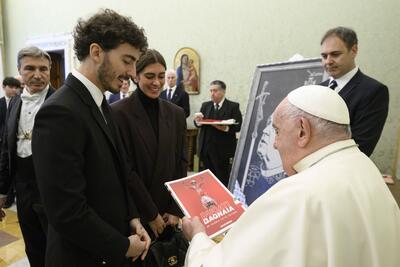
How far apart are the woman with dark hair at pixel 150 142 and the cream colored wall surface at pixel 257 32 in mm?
4387

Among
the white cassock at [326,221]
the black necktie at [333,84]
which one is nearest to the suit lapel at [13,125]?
the white cassock at [326,221]

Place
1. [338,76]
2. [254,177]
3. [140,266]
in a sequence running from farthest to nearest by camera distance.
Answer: [254,177] → [338,76] → [140,266]

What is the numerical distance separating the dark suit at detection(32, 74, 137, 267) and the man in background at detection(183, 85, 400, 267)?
1.73 ft

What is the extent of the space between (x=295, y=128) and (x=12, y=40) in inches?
486

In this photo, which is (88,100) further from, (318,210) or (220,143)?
(220,143)

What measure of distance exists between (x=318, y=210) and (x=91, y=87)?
1.13 meters

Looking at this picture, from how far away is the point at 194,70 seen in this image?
7.20 metres

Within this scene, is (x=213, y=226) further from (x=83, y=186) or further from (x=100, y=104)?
(x=100, y=104)

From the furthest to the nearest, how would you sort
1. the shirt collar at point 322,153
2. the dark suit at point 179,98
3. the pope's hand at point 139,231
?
the dark suit at point 179,98, the pope's hand at point 139,231, the shirt collar at point 322,153

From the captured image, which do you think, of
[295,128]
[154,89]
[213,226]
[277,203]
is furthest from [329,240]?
[154,89]

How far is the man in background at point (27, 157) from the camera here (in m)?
2.20

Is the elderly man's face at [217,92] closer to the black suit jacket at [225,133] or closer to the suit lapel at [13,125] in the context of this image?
the black suit jacket at [225,133]

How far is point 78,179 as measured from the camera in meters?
1.30

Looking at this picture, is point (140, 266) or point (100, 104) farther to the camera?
point (140, 266)
